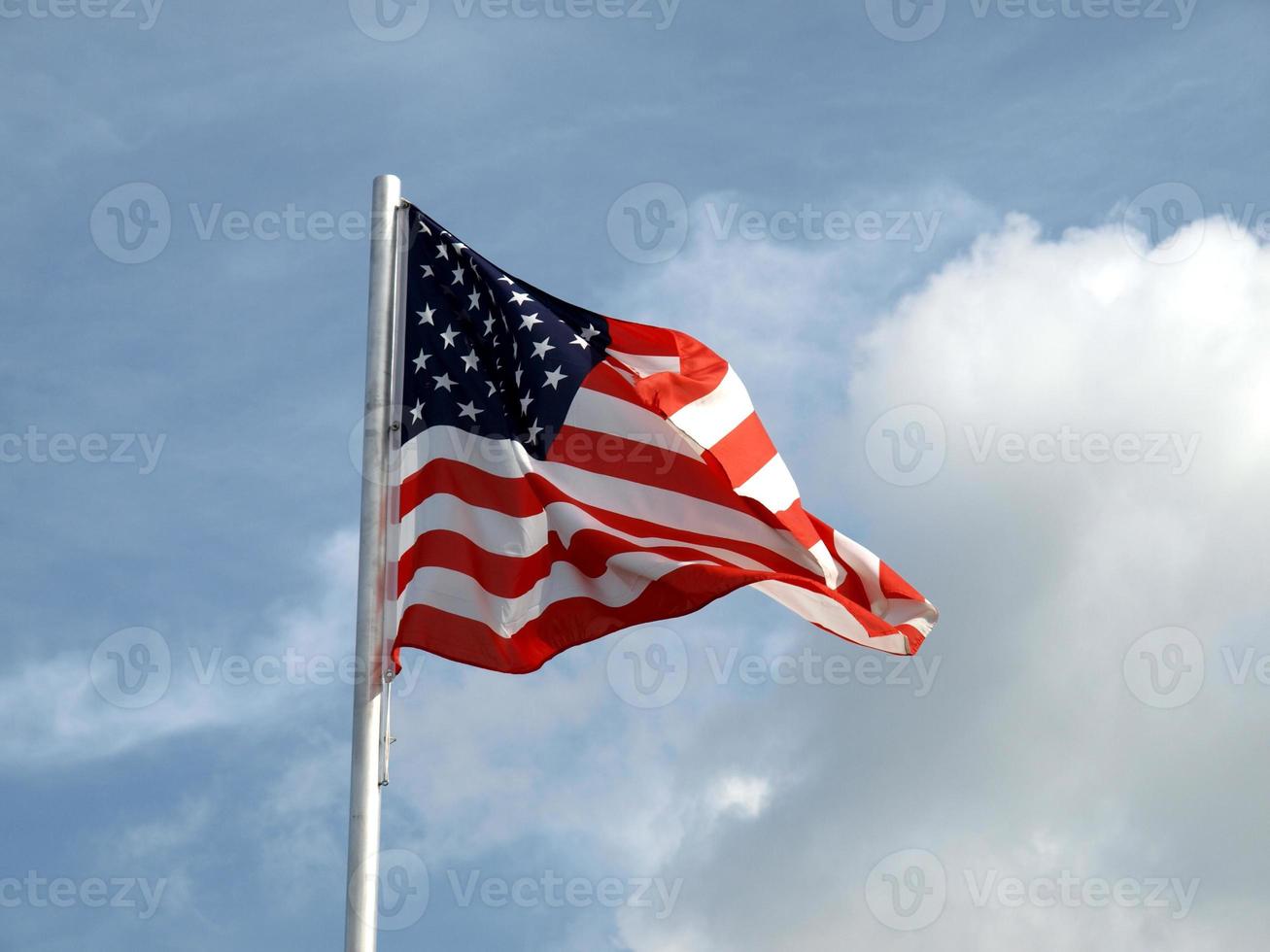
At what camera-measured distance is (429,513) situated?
19.1 meters

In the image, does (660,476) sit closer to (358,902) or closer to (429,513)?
(429,513)

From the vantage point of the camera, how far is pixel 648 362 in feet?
68.3

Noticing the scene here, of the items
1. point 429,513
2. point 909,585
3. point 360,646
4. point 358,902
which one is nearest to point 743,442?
point 909,585

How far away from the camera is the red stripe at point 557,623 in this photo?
18406 mm

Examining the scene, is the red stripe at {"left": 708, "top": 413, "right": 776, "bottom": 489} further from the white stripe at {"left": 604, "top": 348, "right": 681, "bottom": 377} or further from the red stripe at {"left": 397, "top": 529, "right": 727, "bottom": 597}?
the red stripe at {"left": 397, "top": 529, "right": 727, "bottom": 597}

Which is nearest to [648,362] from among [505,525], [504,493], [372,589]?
[504,493]

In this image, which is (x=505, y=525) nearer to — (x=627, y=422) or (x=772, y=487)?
(x=627, y=422)

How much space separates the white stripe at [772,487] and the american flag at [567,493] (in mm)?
29

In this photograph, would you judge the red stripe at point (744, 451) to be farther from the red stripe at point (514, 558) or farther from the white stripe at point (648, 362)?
the red stripe at point (514, 558)

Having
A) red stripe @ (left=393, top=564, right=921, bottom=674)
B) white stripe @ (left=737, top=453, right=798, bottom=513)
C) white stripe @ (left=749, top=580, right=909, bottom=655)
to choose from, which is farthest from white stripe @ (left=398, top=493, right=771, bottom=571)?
white stripe @ (left=737, top=453, right=798, bottom=513)

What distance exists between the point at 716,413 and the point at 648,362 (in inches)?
39.6

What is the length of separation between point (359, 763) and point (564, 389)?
4952mm

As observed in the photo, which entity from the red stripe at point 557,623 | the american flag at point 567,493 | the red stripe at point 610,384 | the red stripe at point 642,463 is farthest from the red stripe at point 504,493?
the red stripe at point 610,384

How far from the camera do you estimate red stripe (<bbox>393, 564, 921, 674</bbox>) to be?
1841 cm
